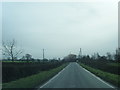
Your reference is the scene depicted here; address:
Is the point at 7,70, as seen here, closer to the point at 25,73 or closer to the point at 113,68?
the point at 25,73

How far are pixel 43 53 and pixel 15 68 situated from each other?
236 ft

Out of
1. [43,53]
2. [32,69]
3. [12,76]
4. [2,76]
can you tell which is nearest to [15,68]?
[12,76]

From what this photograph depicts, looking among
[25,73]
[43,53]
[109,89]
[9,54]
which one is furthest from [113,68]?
[43,53]

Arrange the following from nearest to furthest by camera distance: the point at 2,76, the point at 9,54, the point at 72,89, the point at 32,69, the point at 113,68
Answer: the point at 72,89, the point at 2,76, the point at 113,68, the point at 32,69, the point at 9,54

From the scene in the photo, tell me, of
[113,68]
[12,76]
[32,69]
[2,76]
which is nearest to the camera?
[2,76]

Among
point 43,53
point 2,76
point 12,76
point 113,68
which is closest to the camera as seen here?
point 2,76

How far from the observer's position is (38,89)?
16.3 meters

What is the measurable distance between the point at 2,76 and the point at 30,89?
17633 millimetres

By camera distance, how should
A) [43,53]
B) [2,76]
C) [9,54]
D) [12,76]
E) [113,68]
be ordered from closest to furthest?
[2,76] → [12,76] → [113,68] → [9,54] → [43,53]

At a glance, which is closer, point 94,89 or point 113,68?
point 94,89

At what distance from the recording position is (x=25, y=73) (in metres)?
41.3

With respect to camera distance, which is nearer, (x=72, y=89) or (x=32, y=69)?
(x=72, y=89)

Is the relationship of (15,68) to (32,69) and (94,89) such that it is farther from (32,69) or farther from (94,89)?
(94,89)

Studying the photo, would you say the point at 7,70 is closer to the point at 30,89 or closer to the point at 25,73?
the point at 25,73
